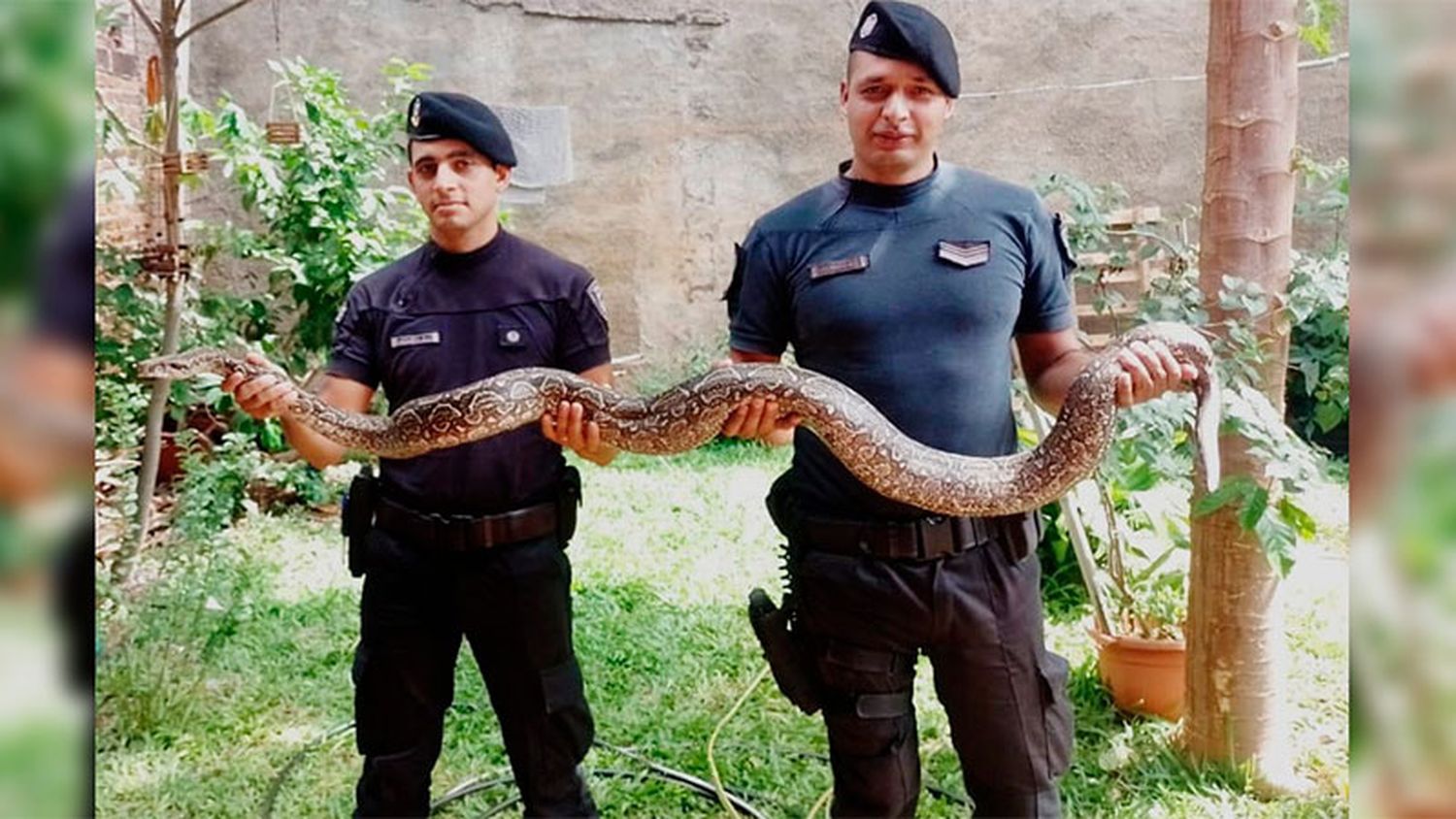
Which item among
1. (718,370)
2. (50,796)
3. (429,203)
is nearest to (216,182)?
(429,203)

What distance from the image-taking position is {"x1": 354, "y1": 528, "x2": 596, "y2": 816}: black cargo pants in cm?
281

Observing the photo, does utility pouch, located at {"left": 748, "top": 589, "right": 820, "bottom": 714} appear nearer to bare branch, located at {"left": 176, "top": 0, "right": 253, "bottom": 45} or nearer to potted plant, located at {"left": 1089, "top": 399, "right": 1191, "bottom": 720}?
potted plant, located at {"left": 1089, "top": 399, "right": 1191, "bottom": 720}

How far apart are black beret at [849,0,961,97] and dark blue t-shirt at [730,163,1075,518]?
0.23 meters

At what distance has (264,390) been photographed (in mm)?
2703

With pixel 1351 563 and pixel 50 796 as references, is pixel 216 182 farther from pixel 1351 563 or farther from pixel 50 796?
pixel 1351 563

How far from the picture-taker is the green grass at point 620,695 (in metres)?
3.56

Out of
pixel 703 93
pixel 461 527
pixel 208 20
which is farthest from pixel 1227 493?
pixel 703 93

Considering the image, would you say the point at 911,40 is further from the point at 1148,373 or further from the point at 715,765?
the point at 715,765

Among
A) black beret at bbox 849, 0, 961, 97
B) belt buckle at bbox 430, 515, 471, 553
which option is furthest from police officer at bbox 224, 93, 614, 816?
black beret at bbox 849, 0, 961, 97

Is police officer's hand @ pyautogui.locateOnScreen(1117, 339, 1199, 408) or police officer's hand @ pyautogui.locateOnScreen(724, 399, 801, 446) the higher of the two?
police officer's hand @ pyautogui.locateOnScreen(1117, 339, 1199, 408)

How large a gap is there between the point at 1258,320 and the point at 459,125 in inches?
86.9

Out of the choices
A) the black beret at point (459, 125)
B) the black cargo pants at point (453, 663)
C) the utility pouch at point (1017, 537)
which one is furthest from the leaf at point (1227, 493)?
the black beret at point (459, 125)

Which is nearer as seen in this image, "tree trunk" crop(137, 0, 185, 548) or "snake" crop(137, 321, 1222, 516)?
"snake" crop(137, 321, 1222, 516)

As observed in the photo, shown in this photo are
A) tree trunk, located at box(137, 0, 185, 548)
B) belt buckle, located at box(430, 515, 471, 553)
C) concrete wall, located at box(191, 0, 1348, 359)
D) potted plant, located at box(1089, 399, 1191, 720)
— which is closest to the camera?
belt buckle, located at box(430, 515, 471, 553)
